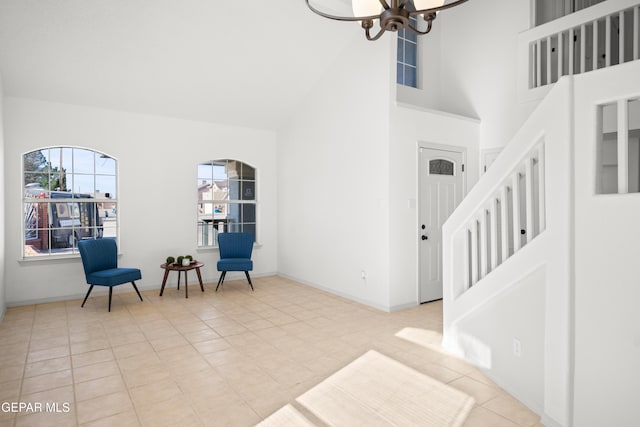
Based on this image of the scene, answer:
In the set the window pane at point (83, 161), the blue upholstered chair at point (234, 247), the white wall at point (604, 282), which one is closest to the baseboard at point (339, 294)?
the blue upholstered chair at point (234, 247)

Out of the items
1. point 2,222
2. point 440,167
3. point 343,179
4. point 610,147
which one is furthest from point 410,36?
point 2,222

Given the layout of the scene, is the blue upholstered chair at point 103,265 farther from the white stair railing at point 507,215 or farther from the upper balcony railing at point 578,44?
the upper balcony railing at point 578,44

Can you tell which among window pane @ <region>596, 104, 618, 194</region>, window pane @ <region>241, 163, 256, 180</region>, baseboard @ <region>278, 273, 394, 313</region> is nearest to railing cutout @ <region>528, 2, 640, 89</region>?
window pane @ <region>596, 104, 618, 194</region>

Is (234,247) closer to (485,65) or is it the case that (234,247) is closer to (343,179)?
(343,179)

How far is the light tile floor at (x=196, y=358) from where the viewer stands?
256cm

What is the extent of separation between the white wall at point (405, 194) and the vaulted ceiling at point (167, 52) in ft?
5.10

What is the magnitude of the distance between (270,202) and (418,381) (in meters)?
4.87

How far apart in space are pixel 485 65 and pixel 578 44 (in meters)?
1.28

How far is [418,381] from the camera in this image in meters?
2.94

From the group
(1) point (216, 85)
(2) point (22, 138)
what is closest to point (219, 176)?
(1) point (216, 85)

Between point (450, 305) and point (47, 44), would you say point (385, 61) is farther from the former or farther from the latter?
point (47, 44)

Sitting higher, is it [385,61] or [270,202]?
[385,61]

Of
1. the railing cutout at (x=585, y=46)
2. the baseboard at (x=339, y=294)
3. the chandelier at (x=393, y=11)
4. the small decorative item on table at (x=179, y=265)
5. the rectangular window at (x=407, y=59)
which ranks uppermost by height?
the rectangular window at (x=407, y=59)

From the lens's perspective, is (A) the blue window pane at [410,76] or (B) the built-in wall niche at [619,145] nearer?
(B) the built-in wall niche at [619,145]
